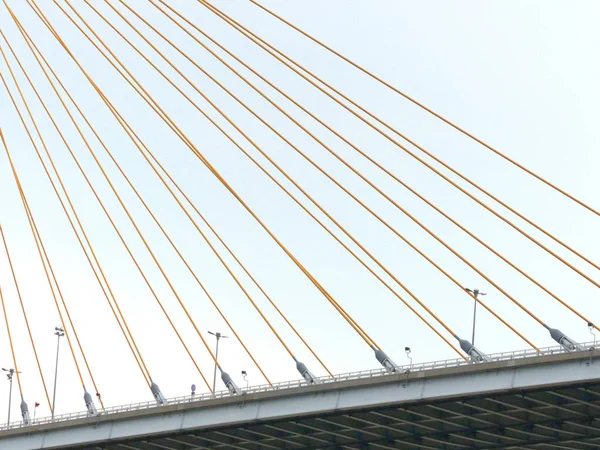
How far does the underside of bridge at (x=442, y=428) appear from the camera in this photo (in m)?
62.9

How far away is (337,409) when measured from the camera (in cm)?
6562

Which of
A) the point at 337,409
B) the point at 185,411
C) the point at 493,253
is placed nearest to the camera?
the point at 493,253

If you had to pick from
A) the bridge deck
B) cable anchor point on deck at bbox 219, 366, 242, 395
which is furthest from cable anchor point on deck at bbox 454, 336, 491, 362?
cable anchor point on deck at bbox 219, 366, 242, 395

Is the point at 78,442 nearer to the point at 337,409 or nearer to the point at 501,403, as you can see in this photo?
the point at 337,409

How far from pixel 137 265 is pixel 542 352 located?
16717 mm

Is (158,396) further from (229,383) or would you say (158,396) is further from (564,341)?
(564,341)

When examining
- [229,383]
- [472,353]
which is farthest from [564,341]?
[229,383]

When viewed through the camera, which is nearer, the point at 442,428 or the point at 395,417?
the point at 395,417

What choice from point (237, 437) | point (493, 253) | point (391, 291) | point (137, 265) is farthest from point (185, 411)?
point (493, 253)

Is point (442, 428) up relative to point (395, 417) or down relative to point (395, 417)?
up

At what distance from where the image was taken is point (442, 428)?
6800 centimetres

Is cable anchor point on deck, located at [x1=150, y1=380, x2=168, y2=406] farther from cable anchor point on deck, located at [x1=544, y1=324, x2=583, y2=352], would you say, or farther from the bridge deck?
cable anchor point on deck, located at [x1=544, y1=324, x2=583, y2=352]

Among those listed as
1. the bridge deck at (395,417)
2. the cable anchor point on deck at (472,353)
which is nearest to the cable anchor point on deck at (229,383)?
the bridge deck at (395,417)

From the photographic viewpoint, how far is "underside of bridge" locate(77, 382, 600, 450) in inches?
2478
